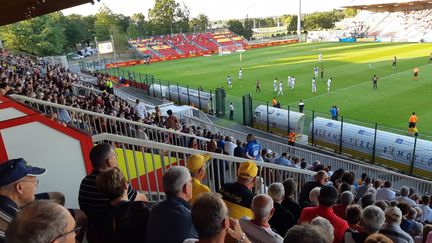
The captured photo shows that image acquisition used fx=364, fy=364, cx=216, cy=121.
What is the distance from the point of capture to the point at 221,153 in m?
8.02

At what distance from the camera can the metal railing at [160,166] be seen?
523 cm

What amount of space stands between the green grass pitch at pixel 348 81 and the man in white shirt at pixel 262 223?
18323 millimetres

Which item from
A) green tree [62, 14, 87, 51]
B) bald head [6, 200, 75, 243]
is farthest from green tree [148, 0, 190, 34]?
bald head [6, 200, 75, 243]

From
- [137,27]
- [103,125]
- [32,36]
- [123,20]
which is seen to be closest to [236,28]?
[137,27]

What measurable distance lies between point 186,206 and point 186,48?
77.8m

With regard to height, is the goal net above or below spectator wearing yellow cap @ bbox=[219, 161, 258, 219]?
below

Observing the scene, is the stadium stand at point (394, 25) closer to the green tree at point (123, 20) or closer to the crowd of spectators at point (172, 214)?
the green tree at point (123, 20)

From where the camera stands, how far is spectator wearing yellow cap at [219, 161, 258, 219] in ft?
13.9

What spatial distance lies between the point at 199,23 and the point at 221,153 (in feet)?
339

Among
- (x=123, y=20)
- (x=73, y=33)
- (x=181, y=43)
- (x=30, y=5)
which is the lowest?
(x=181, y=43)

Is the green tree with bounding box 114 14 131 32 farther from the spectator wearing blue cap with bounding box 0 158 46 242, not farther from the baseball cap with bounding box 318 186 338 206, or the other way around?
the spectator wearing blue cap with bounding box 0 158 46 242

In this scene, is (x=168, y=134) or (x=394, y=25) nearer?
(x=168, y=134)

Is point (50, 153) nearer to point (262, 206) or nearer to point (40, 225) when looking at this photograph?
point (262, 206)

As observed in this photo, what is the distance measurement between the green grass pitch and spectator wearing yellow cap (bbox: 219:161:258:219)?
58.0 ft
